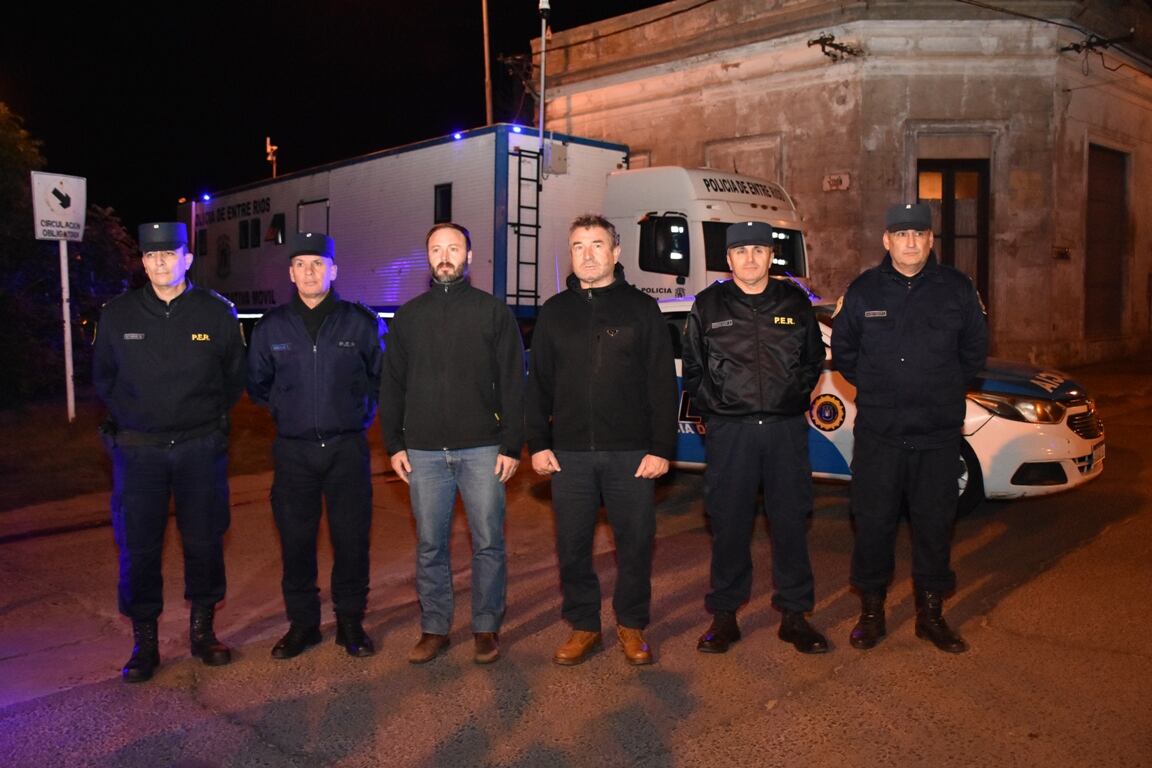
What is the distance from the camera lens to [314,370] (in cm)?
479

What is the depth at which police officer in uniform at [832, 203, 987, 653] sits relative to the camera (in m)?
4.88

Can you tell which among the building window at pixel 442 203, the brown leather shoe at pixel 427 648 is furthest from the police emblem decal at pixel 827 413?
the building window at pixel 442 203

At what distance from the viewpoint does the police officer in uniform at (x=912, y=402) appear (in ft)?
16.0

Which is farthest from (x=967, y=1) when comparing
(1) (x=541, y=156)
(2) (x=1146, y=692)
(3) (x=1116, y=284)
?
(2) (x=1146, y=692)

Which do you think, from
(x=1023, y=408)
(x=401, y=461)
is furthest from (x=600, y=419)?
(x=1023, y=408)

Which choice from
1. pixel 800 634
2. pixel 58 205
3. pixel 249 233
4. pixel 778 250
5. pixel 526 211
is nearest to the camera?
pixel 800 634

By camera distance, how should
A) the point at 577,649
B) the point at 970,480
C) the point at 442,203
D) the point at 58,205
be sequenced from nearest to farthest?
1. the point at 577,649
2. the point at 970,480
3. the point at 58,205
4. the point at 442,203

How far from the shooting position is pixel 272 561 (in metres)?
6.82

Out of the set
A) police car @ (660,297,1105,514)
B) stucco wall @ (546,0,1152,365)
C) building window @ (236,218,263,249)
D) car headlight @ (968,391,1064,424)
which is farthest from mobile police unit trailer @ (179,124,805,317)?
car headlight @ (968,391,1064,424)

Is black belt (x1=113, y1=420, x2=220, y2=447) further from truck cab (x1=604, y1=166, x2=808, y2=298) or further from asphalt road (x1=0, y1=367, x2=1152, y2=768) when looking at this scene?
truck cab (x1=604, y1=166, x2=808, y2=298)

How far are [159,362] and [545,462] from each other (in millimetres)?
1824

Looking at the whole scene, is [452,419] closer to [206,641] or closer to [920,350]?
[206,641]

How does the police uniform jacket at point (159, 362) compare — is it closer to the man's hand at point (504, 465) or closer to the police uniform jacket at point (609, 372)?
the man's hand at point (504, 465)

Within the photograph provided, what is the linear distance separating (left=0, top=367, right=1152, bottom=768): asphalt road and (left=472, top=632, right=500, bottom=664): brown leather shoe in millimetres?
55
